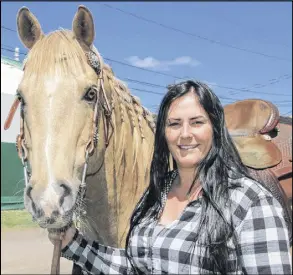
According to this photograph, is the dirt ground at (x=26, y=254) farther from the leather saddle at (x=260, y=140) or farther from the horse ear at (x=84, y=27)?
the horse ear at (x=84, y=27)

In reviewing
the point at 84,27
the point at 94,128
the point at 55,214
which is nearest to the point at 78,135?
the point at 94,128

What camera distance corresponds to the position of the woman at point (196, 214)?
1186mm

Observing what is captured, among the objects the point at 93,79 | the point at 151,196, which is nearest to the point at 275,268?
the point at 151,196

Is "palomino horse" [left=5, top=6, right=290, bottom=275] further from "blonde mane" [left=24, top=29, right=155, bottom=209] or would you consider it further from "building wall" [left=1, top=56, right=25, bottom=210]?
"building wall" [left=1, top=56, right=25, bottom=210]

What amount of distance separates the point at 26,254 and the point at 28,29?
19.0 feet

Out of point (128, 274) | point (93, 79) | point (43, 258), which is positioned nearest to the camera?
point (128, 274)

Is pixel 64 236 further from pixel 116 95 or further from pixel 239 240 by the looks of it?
pixel 116 95

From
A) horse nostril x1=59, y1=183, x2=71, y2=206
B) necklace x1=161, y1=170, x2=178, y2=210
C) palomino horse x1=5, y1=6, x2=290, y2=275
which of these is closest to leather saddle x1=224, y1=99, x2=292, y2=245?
palomino horse x1=5, y1=6, x2=290, y2=275

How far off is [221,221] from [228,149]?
0.29 m

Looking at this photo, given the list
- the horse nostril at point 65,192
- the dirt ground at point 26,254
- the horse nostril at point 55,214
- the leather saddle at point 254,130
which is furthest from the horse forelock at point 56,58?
the dirt ground at point 26,254

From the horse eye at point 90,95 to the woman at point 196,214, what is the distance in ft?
1.70

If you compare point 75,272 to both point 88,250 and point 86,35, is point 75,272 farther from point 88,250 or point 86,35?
point 86,35

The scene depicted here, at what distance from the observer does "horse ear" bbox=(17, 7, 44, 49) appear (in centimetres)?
210

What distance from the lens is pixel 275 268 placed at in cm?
114
